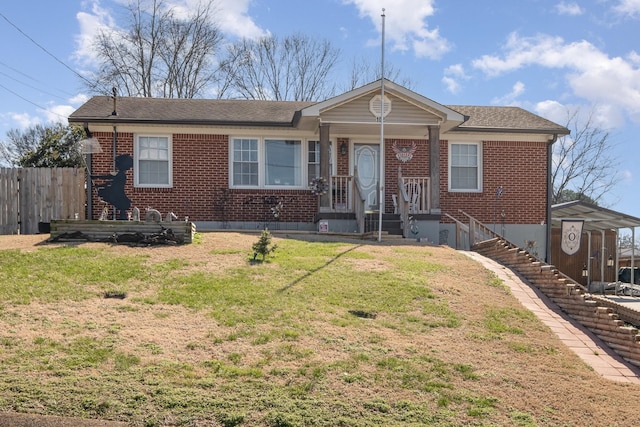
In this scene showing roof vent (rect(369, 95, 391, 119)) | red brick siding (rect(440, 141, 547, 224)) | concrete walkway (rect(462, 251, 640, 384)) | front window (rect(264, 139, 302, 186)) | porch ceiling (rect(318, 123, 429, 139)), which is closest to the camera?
concrete walkway (rect(462, 251, 640, 384))

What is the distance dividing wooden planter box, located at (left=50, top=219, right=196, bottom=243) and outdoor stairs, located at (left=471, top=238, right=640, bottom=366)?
675 centimetres

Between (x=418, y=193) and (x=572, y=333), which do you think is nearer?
(x=572, y=333)

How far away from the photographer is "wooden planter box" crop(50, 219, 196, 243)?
1323 cm

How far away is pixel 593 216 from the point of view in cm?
1941

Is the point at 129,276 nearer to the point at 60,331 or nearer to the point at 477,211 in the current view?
the point at 60,331

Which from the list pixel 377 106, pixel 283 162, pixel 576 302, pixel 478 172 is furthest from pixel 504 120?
pixel 576 302

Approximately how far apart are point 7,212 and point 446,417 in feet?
42.8

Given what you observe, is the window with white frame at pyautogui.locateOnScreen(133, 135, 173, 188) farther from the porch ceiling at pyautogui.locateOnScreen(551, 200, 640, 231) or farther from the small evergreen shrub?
the porch ceiling at pyautogui.locateOnScreen(551, 200, 640, 231)

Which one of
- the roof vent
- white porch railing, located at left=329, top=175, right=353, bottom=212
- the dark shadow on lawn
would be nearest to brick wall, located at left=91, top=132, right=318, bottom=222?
white porch railing, located at left=329, top=175, right=353, bottom=212

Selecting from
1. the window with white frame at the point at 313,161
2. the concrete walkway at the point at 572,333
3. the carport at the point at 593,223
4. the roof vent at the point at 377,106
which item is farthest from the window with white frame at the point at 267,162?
the carport at the point at 593,223

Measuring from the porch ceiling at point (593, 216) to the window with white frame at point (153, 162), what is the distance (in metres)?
11.1

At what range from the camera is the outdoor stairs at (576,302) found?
9852 millimetres

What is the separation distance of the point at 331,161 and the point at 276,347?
457 inches

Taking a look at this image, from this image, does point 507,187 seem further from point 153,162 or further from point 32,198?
point 32,198
